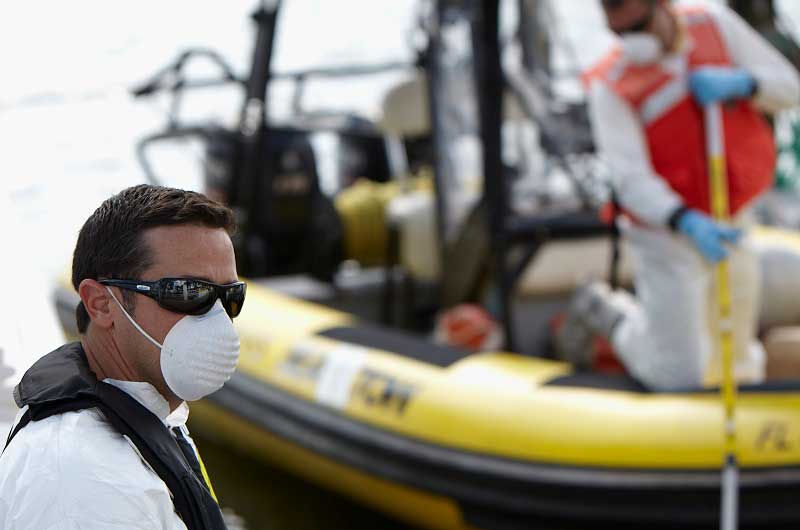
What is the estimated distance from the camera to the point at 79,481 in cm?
111

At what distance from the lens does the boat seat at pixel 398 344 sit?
3.84m

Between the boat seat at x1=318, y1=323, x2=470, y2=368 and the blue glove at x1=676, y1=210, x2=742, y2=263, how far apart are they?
987mm

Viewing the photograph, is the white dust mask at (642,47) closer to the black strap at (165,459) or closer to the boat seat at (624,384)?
the boat seat at (624,384)

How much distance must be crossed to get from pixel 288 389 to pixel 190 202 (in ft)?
9.62

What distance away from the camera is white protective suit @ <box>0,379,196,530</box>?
3.58 ft

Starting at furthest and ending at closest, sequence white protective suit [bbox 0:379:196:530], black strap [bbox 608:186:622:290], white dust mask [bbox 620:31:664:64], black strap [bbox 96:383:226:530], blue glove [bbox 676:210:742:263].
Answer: black strap [bbox 608:186:622:290]
white dust mask [bbox 620:31:664:64]
blue glove [bbox 676:210:742:263]
black strap [bbox 96:383:226:530]
white protective suit [bbox 0:379:196:530]

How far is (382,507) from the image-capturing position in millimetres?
3953

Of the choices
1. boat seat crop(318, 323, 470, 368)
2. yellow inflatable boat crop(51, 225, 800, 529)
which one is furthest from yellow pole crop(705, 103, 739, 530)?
boat seat crop(318, 323, 470, 368)

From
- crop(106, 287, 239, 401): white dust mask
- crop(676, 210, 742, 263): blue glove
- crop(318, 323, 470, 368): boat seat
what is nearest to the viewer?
crop(106, 287, 239, 401): white dust mask

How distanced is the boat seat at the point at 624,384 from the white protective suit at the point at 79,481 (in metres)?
2.42

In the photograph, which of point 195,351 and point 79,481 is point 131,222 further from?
point 79,481

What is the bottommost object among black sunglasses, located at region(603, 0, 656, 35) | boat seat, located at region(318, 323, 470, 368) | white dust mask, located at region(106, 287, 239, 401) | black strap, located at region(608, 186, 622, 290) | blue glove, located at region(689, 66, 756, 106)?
boat seat, located at region(318, 323, 470, 368)

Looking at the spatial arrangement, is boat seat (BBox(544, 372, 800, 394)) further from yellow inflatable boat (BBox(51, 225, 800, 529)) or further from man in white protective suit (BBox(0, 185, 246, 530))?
man in white protective suit (BBox(0, 185, 246, 530))

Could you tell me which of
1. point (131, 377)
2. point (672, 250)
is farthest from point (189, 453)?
point (672, 250)
